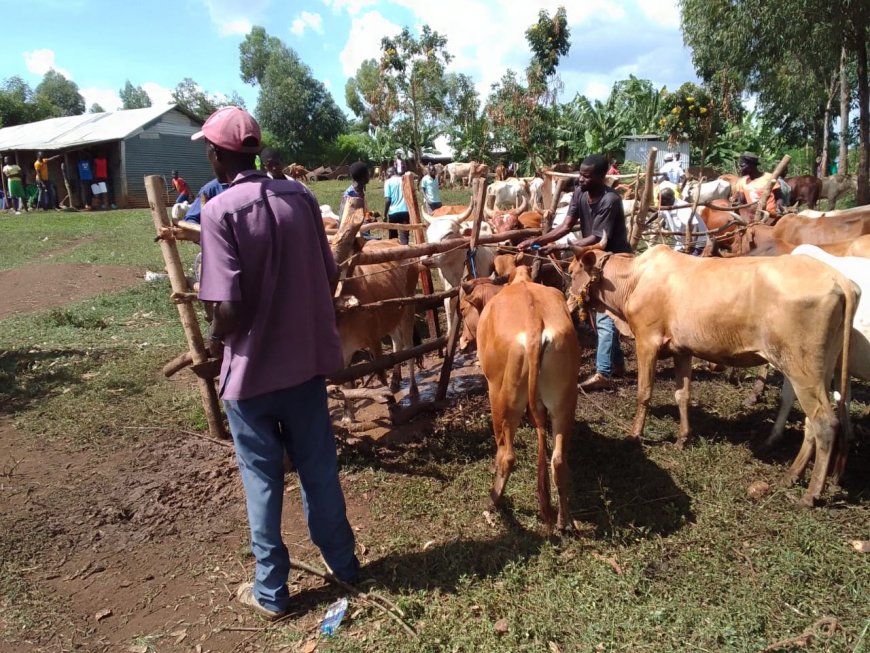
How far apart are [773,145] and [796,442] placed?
→ 1238 inches

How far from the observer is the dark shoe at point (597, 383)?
21.3 ft

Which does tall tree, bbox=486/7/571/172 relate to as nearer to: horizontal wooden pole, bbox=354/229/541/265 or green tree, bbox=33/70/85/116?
horizontal wooden pole, bbox=354/229/541/265

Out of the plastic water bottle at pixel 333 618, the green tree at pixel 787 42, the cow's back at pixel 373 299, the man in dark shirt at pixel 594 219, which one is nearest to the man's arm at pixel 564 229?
the man in dark shirt at pixel 594 219

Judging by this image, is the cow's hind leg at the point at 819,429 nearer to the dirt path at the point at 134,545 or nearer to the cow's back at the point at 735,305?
the cow's back at the point at 735,305

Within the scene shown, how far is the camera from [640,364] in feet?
17.3

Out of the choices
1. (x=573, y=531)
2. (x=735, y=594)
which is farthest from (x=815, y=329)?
(x=573, y=531)

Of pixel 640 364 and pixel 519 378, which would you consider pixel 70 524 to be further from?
pixel 640 364

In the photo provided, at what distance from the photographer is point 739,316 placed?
4520mm

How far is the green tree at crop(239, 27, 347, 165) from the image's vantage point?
48.6 meters

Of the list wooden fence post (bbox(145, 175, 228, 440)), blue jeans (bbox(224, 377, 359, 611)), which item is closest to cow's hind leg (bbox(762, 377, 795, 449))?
blue jeans (bbox(224, 377, 359, 611))

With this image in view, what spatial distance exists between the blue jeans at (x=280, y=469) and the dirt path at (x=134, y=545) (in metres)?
0.32

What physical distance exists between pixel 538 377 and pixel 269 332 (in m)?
1.65

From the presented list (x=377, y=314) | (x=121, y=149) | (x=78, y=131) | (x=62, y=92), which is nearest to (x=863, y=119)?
(x=377, y=314)

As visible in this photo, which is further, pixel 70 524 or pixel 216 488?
pixel 216 488
